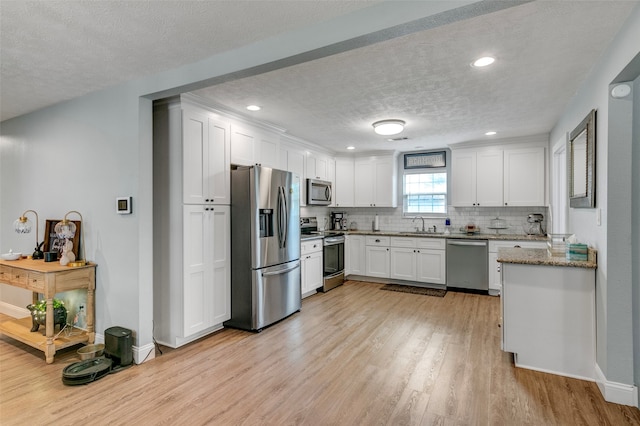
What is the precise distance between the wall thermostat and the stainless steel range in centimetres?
280

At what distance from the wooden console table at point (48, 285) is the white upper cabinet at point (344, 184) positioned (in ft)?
14.2

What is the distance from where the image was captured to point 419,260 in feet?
18.3

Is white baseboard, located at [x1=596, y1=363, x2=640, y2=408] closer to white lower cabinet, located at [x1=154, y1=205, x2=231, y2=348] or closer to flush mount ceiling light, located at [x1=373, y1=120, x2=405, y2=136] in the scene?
flush mount ceiling light, located at [x1=373, y1=120, x2=405, y2=136]

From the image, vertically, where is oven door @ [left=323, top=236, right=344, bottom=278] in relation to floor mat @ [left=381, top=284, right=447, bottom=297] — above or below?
above

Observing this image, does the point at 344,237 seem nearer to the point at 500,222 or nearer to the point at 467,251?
the point at 467,251

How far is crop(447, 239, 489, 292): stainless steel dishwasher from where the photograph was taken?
5.09m

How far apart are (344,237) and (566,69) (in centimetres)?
404

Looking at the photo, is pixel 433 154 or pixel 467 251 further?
pixel 433 154

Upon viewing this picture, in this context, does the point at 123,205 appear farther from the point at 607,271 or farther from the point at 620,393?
the point at 620,393

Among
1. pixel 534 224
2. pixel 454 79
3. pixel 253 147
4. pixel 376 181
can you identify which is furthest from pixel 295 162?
pixel 534 224

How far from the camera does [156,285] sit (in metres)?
3.34

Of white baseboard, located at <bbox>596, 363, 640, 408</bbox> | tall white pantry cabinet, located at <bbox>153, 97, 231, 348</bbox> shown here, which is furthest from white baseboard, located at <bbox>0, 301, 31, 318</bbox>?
white baseboard, located at <bbox>596, 363, 640, 408</bbox>

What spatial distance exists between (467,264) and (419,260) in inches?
29.5

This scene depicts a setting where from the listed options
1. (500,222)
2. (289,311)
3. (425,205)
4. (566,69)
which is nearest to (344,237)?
(425,205)
